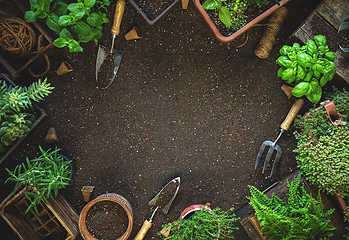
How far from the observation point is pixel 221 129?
1.97 meters

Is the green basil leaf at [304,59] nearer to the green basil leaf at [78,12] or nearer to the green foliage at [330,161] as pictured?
the green foliage at [330,161]

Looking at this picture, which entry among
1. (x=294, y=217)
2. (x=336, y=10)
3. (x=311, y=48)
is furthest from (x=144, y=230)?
(x=336, y=10)

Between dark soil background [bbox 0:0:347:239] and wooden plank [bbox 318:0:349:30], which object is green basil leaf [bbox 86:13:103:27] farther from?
wooden plank [bbox 318:0:349:30]

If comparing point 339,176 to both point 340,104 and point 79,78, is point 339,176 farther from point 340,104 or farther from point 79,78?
point 79,78

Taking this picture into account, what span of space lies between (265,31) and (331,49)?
1.61 feet

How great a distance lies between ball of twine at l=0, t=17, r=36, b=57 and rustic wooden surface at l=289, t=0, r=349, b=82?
197cm

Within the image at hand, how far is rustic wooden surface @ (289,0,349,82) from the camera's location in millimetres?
1738

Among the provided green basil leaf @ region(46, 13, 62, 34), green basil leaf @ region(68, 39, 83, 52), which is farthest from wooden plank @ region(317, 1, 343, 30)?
green basil leaf @ region(46, 13, 62, 34)

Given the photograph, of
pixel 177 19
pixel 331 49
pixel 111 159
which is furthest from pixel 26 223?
pixel 331 49

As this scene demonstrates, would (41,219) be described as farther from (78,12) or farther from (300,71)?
(300,71)

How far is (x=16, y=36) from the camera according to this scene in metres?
1.63

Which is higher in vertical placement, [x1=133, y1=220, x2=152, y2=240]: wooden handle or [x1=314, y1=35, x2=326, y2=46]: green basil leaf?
[x1=314, y1=35, x2=326, y2=46]: green basil leaf

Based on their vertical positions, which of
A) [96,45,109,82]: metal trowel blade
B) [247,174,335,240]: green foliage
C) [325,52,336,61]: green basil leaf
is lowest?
[247,174,335,240]: green foliage

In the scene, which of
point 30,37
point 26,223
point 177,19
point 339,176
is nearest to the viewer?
point 339,176
